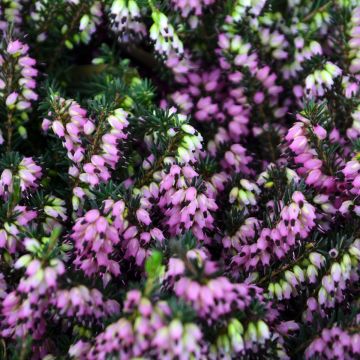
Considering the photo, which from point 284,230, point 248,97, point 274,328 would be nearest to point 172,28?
point 248,97

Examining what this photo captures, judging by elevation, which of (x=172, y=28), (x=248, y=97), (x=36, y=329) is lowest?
(x=36, y=329)

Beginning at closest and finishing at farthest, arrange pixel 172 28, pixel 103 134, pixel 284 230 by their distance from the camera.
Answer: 1. pixel 284 230
2. pixel 103 134
3. pixel 172 28

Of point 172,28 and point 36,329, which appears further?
point 172,28

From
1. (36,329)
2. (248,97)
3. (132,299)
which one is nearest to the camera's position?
(132,299)

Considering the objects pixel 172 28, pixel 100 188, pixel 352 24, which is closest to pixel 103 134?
pixel 100 188

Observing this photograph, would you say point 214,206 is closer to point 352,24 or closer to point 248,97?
point 248,97

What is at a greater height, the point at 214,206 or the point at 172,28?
the point at 172,28

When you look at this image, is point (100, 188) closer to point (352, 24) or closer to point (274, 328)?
point (274, 328)
